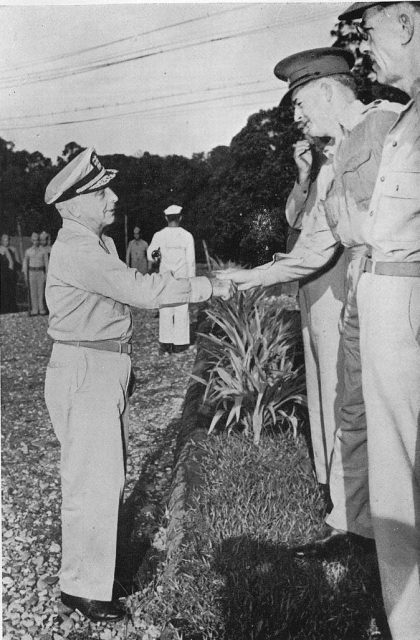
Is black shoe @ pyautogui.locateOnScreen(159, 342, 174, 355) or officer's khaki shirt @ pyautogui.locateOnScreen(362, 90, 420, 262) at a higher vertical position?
officer's khaki shirt @ pyautogui.locateOnScreen(362, 90, 420, 262)

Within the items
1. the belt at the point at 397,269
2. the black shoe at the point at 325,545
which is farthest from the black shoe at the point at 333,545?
the belt at the point at 397,269

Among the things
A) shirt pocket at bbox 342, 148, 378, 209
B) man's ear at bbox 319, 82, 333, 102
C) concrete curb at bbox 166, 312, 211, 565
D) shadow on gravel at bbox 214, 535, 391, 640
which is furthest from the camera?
concrete curb at bbox 166, 312, 211, 565

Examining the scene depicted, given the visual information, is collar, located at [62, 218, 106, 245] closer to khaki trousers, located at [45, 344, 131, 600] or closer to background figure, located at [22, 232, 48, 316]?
khaki trousers, located at [45, 344, 131, 600]

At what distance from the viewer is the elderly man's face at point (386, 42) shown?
2184mm

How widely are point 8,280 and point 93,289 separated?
12158mm

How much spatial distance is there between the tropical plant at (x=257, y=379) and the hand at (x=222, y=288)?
135cm

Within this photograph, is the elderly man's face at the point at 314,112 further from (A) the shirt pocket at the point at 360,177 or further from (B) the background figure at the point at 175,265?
(B) the background figure at the point at 175,265

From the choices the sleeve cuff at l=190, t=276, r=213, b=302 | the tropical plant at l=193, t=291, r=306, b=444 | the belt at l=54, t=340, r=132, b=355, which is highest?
the sleeve cuff at l=190, t=276, r=213, b=302

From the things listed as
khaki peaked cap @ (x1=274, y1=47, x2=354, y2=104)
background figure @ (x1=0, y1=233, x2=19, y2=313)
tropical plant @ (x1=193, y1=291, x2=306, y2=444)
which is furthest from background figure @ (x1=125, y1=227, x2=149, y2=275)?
khaki peaked cap @ (x1=274, y1=47, x2=354, y2=104)

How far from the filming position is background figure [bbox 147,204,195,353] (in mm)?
8453

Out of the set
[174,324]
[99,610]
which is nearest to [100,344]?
[99,610]

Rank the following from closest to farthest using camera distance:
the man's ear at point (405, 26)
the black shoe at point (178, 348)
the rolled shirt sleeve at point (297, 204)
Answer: the man's ear at point (405, 26) → the rolled shirt sleeve at point (297, 204) → the black shoe at point (178, 348)

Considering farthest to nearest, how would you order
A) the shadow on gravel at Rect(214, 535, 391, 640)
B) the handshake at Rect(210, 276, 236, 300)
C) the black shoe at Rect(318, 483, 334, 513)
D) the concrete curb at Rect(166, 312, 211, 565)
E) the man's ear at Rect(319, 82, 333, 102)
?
the black shoe at Rect(318, 483, 334, 513) < the concrete curb at Rect(166, 312, 211, 565) < the man's ear at Rect(319, 82, 333, 102) < the handshake at Rect(210, 276, 236, 300) < the shadow on gravel at Rect(214, 535, 391, 640)

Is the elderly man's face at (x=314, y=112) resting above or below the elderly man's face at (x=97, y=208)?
above
